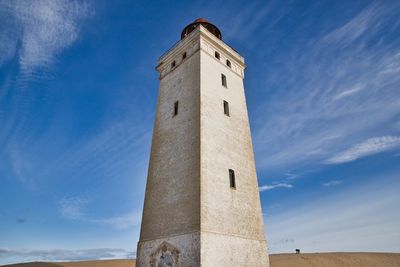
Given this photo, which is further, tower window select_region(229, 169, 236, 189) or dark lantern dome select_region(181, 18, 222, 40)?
dark lantern dome select_region(181, 18, 222, 40)

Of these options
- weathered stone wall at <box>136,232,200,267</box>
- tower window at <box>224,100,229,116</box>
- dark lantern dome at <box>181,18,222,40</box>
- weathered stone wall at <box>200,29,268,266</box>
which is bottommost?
weathered stone wall at <box>136,232,200,267</box>

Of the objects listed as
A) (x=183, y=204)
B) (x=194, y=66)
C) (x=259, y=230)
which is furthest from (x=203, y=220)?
(x=194, y=66)

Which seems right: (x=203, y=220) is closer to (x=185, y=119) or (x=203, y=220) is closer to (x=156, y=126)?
(x=185, y=119)

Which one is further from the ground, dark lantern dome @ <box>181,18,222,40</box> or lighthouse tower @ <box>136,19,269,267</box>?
dark lantern dome @ <box>181,18,222,40</box>

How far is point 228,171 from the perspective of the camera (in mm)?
12586

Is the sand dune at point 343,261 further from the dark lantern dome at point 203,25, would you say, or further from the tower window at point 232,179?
the dark lantern dome at point 203,25

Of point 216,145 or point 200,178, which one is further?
point 216,145

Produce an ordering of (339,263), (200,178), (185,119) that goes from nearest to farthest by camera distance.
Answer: (200,178) → (185,119) → (339,263)

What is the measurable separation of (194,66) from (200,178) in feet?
24.7

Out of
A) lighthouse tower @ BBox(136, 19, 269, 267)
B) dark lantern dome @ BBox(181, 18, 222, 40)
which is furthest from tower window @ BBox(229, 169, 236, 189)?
dark lantern dome @ BBox(181, 18, 222, 40)

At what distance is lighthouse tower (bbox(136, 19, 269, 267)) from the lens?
34.1ft

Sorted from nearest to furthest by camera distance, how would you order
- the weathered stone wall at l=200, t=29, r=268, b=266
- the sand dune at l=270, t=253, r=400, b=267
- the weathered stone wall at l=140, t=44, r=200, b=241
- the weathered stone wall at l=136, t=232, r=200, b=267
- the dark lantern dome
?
the weathered stone wall at l=136, t=232, r=200, b=267, the weathered stone wall at l=200, t=29, r=268, b=266, the weathered stone wall at l=140, t=44, r=200, b=241, the dark lantern dome, the sand dune at l=270, t=253, r=400, b=267

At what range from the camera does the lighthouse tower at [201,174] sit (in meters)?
10.4

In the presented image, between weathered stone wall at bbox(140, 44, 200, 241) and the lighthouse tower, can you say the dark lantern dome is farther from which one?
weathered stone wall at bbox(140, 44, 200, 241)
